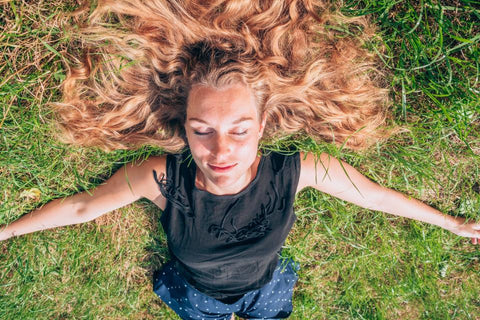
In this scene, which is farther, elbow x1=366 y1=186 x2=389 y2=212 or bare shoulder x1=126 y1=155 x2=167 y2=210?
elbow x1=366 y1=186 x2=389 y2=212

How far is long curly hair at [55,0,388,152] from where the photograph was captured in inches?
104

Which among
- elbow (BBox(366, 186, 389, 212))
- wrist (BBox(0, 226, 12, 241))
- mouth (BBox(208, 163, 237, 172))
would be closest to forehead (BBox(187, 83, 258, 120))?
mouth (BBox(208, 163, 237, 172))

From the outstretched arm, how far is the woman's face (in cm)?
87

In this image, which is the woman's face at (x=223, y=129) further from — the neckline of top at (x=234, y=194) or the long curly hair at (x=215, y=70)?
the neckline of top at (x=234, y=194)

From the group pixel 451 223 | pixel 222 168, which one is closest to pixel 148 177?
pixel 222 168

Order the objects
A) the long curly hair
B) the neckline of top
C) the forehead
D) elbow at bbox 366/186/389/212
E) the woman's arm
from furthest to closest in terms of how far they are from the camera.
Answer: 1. elbow at bbox 366/186/389/212
2. the woman's arm
3. the neckline of top
4. the long curly hair
5. the forehead

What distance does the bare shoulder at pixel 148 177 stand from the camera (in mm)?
3006

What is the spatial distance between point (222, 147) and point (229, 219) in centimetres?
87

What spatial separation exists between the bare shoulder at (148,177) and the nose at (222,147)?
0.87 metres

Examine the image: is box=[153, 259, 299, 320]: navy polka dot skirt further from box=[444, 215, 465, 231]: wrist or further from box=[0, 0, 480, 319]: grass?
box=[444, 215, 465, 231]: wrist

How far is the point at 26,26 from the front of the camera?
3.07 meters

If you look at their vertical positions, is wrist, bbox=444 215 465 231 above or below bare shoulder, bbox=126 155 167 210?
below

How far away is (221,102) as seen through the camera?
2.33m

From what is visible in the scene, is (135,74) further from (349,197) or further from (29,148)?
(349,197)
